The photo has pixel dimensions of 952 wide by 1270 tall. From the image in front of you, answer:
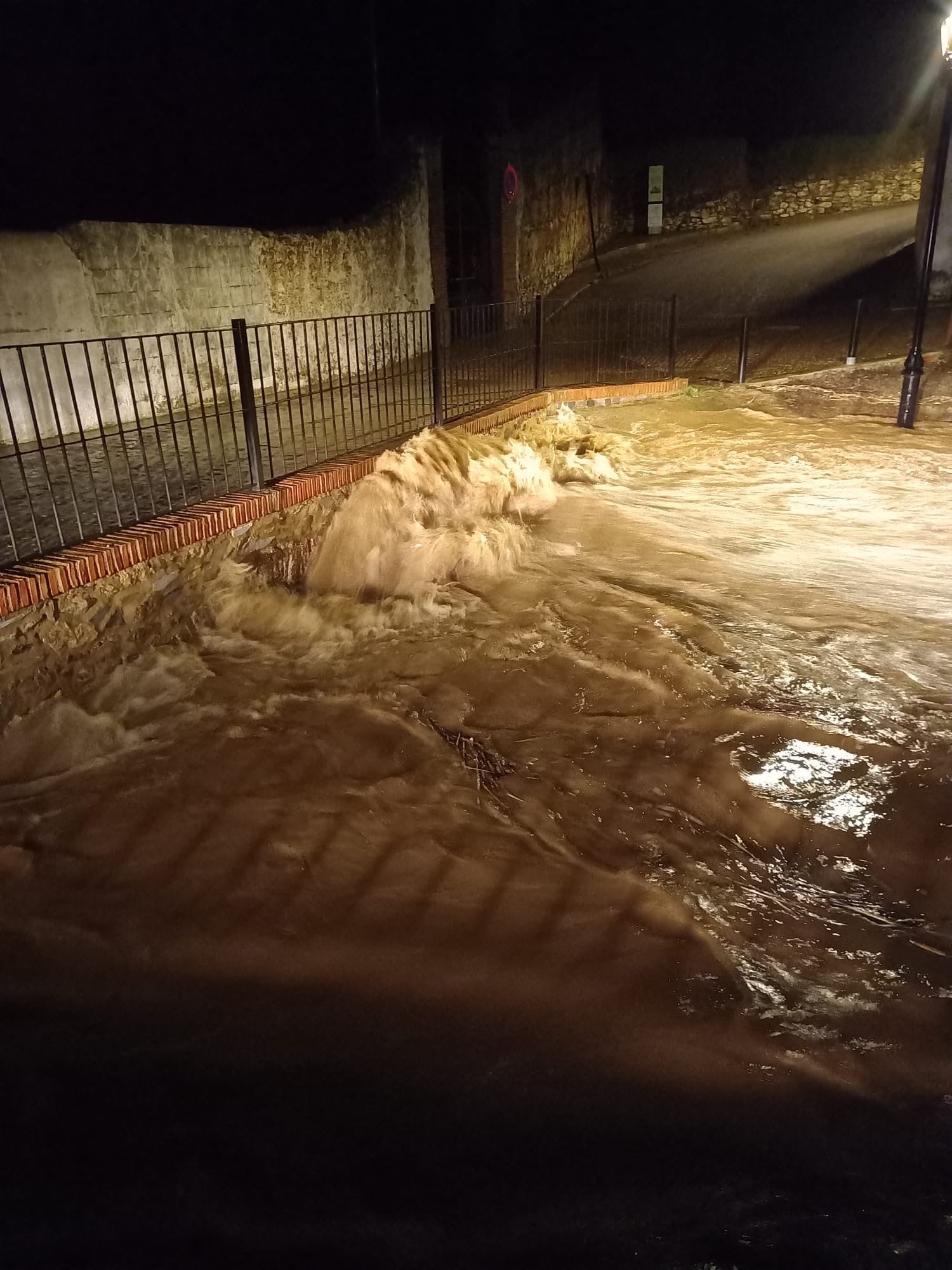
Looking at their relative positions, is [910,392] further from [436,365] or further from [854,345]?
[436,365]

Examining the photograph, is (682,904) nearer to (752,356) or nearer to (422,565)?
(422,565)

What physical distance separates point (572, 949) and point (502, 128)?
62.4 feet

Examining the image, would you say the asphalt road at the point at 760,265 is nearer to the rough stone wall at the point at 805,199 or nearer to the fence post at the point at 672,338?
the rough stone wall at the point at 805,199

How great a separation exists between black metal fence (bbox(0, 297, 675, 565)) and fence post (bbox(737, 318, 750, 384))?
1.19m

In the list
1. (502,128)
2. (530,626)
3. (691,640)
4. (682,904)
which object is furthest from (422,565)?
(502,128)

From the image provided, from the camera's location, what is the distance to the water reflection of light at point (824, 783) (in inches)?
150

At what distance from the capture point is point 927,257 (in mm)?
9609

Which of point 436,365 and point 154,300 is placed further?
point 154,300

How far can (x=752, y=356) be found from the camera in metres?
14.8

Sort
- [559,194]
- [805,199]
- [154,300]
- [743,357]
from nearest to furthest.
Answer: [154,300] → [743,357] → [559,194] → [805,199]

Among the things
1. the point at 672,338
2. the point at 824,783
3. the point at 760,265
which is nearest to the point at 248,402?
the point at 824,783

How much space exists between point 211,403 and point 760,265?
1389cm

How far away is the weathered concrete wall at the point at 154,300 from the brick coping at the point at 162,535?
0.84m

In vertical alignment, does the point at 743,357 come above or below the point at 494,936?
above
